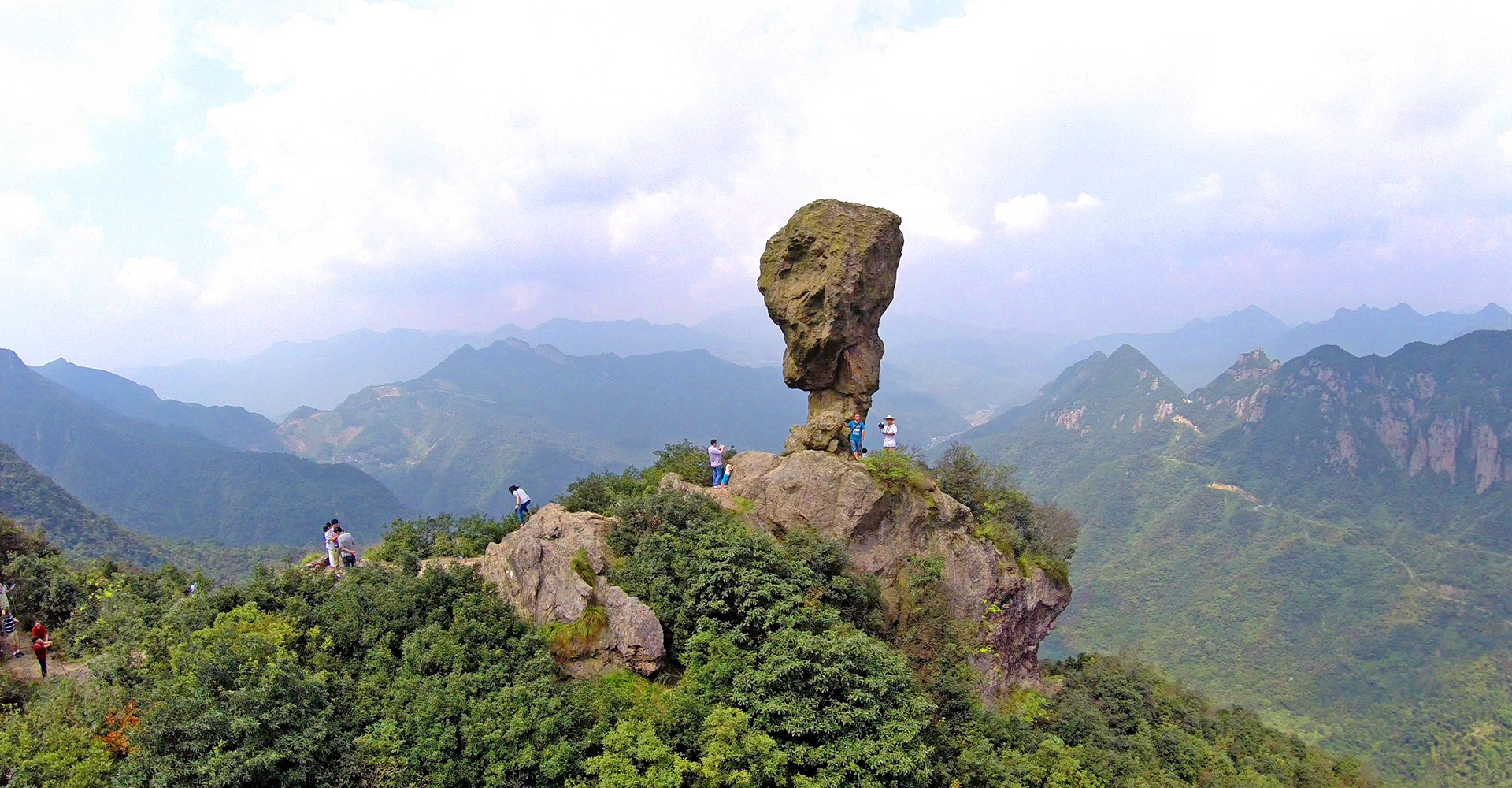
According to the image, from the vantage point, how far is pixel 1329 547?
317ft

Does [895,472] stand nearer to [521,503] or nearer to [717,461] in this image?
[717,461]

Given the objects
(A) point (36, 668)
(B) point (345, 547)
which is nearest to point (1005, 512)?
(B) point (345, 547)

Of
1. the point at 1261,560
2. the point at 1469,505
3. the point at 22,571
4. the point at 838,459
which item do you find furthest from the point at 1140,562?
the point at 22,571

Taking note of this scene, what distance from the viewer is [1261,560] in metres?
94.8

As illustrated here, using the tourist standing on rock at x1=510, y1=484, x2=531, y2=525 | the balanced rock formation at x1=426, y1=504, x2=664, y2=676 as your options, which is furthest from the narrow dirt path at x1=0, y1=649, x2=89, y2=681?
the tourist standing on rock at x1=510, y1=484, x2=531, y2=525

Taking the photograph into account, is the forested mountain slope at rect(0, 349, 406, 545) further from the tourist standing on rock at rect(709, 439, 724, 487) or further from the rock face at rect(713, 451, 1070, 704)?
the rock face at rect(713, 451, 1070, 704)

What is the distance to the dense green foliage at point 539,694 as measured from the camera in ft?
32.0

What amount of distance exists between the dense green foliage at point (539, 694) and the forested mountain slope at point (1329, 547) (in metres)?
54.2

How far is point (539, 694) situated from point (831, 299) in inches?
498

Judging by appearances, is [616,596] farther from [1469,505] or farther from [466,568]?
[1469,505]

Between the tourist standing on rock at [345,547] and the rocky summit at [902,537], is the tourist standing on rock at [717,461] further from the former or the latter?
the tourist standing on rock at [345,547]

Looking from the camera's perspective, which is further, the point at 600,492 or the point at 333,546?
the point at 600,492

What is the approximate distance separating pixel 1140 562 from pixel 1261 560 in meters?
16.1

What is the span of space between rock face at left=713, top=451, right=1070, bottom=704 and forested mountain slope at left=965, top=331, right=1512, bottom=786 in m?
48.3
